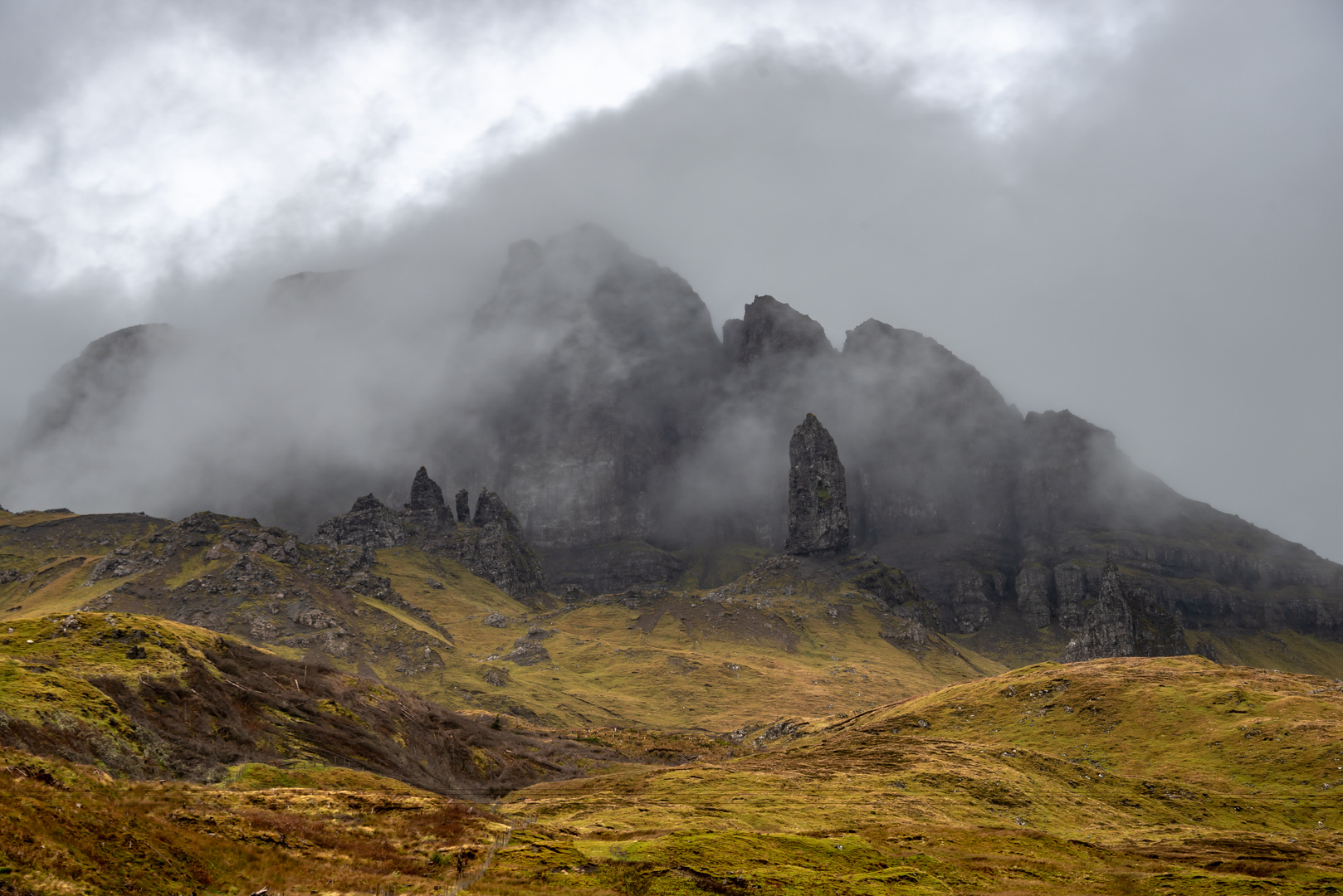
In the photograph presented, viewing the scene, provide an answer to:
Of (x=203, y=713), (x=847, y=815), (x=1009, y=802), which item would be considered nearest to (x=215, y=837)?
(x=203, y=713)

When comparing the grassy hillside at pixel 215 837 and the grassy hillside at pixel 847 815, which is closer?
the grassy hillside at pixel 215 837

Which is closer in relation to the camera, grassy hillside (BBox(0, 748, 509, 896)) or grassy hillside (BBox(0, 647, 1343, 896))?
grassy hillside (BBox(0, 748, 509, 896))

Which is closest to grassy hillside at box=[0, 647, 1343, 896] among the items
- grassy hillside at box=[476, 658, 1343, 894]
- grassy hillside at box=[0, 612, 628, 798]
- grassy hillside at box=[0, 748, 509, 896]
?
grassy hillside at box=[0, 748, 509, 896]

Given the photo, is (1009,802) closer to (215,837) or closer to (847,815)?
(847,815)

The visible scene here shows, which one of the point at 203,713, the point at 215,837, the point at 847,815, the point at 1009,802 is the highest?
the point at 215,837

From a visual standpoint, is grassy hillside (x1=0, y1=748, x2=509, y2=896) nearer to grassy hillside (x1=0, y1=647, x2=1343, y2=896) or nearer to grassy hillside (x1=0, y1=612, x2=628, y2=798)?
grassy hillside (x1=0, y1=647, x2=1343, y2=896)

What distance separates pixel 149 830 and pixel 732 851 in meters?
33.7

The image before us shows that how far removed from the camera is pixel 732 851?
51.4 metres

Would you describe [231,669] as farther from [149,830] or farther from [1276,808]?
[1276,808]

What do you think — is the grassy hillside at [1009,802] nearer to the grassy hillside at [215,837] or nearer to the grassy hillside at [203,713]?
the grassy hillside at [215,837]

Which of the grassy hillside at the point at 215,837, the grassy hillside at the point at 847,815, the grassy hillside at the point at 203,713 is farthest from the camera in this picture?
the grassy hillside at the point at 203,713

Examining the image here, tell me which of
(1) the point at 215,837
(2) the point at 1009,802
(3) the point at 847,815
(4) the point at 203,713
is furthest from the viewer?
(2) the point at 1009,802

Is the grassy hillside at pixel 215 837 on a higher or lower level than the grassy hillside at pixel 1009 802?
higher

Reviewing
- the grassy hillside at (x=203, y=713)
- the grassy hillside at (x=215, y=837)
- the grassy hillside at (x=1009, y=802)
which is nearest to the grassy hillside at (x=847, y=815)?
the grassy hillside at (x=215, y=837)
